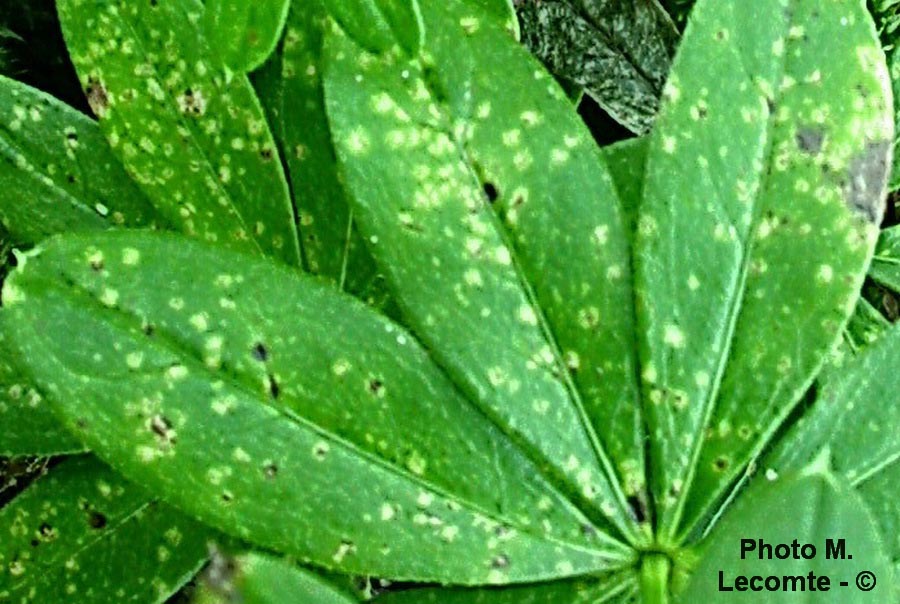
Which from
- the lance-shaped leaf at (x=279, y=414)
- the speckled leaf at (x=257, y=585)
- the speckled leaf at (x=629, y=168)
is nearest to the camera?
the speckled leaf at (x=257, y=585)

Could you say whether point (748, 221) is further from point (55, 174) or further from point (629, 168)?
point (55, 174)

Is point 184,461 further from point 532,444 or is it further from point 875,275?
point 875,275

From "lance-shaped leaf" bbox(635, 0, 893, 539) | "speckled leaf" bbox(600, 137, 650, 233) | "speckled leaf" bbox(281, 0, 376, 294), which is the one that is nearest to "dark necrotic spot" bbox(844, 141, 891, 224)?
"lance-shaped leaf" bbox(635, 0, 893, 539)

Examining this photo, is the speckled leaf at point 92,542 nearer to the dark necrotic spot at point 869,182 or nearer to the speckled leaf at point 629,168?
the speckled leaf at point 629,168

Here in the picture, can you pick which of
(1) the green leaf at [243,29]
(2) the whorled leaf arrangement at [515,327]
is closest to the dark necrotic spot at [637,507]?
(2) the whorled leaf arrangement at [515,327]

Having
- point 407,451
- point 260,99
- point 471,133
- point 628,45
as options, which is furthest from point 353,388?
point 628,45

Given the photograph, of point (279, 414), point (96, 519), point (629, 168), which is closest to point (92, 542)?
point (96, 519)

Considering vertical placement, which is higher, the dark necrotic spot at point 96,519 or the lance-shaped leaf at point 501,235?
the lance-shaped leaf at point 501,235
